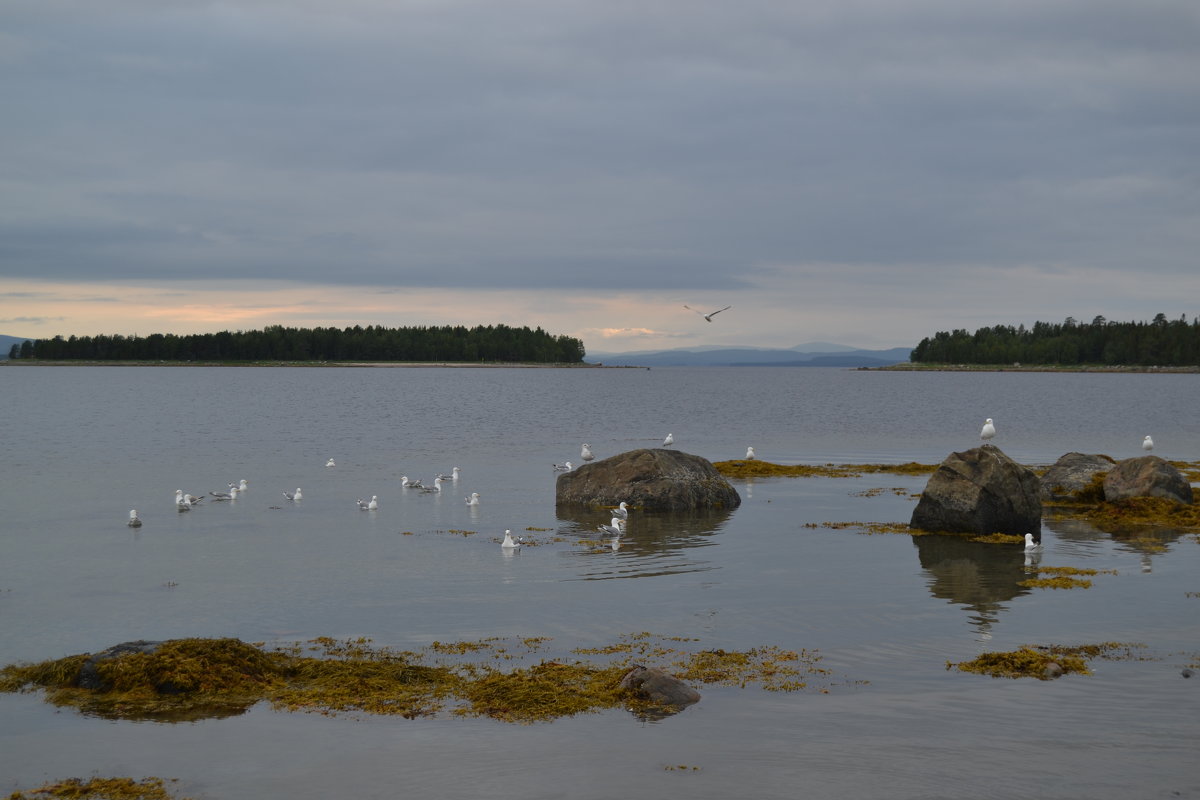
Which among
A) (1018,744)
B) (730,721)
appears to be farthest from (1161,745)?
(730,721)

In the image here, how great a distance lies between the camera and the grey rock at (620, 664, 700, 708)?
1158 centimetres

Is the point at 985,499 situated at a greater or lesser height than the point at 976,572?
greater

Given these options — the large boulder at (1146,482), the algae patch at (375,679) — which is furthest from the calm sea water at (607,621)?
the large boulder at (1146,482)

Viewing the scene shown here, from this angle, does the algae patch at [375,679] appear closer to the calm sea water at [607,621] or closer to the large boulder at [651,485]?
the calm sea water at [607,621]

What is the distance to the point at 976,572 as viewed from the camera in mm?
19062

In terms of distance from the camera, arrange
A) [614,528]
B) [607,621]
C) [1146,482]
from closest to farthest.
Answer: [607,621]
[614,528]
[1146,482]

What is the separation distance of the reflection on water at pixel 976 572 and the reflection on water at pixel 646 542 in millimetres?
4285

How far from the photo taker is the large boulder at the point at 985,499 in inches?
894

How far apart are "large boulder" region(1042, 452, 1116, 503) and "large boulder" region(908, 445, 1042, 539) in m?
5.56

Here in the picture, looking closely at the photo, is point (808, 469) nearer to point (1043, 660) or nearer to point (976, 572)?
point (976, 572)

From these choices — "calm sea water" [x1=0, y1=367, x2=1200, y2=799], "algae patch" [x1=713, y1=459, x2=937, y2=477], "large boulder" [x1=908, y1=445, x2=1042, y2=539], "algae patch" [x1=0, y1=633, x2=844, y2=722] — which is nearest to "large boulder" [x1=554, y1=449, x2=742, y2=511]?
"calm sea water" [x1=0, y1=367, x2=1200, y2=799]

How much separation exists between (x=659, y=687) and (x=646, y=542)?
10.8 m

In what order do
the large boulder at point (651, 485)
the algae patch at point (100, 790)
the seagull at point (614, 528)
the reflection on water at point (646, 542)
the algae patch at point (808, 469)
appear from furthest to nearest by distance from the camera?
the algae patch at point (808, 469) → the large boulder at point (651, 485) → the seagull at point (614, 528) → the reflection on water at point (646, 542) → the algae patch at point (100, 790)

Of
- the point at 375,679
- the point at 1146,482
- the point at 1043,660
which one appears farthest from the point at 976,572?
the point at 375,679
